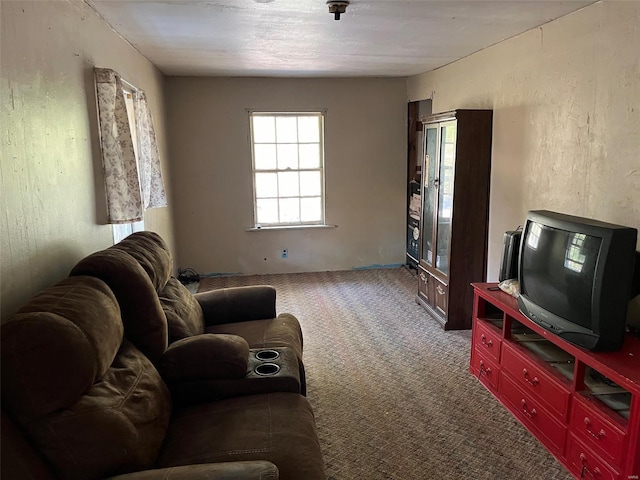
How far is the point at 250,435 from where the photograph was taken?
5.67ft

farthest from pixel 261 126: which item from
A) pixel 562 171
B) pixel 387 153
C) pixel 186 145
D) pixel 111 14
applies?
pixel 562 171

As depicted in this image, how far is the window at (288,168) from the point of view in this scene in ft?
18.2

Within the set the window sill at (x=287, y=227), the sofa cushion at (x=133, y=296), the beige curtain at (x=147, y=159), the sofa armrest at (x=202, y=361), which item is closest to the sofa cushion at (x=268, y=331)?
the sofa armrest at (x=202, y=361)

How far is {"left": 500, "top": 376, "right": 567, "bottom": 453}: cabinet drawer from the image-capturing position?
230cm

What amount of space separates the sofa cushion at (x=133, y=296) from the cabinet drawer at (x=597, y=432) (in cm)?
189

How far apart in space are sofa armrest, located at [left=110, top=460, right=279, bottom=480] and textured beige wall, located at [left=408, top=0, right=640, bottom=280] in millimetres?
2135

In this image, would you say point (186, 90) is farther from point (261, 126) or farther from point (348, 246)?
point (348, 246)

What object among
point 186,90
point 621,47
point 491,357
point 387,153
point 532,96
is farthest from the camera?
point 387,153

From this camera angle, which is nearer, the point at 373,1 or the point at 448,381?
the point at 373,1

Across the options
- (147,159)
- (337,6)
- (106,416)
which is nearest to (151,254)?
(106,416)

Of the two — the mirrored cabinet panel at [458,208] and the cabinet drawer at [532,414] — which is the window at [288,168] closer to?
the mirrored cabinet panel at [458,208]

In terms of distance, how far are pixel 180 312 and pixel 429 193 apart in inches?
105

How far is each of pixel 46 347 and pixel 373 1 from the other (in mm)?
2214

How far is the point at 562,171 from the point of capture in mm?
2930
